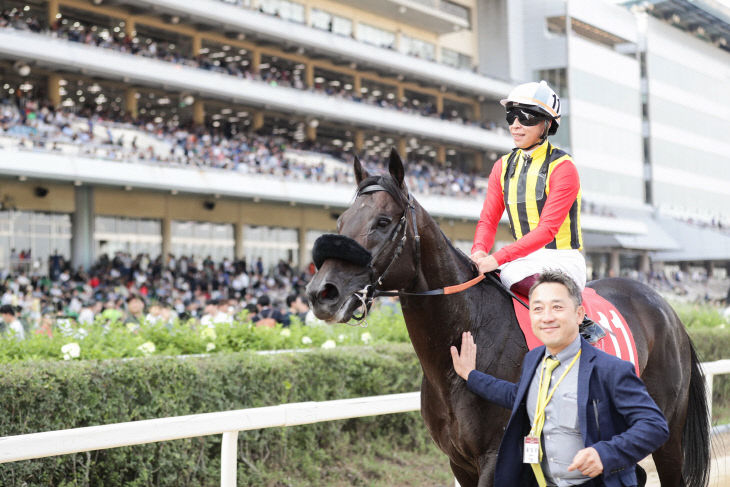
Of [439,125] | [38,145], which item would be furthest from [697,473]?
[439,125]

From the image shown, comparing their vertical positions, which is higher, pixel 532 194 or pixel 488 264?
pixel 532 194

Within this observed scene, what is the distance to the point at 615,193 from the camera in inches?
1704

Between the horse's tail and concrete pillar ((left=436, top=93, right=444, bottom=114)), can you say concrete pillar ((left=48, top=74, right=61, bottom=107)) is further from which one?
the horse's tail

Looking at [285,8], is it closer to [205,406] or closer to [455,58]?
[455,58]

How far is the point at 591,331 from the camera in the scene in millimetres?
2934

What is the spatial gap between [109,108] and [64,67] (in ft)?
14.0

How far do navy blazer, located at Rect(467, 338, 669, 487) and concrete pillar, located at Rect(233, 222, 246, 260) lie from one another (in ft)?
84.0

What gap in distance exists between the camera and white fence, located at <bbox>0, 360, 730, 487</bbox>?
114 inches

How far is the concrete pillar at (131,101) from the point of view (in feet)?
80.3

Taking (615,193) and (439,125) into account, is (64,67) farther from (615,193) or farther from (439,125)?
(615,193)

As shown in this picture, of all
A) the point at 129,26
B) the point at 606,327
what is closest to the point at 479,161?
the point at 129,26

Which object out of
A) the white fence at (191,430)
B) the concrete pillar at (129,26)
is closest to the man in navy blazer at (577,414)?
the white fence at (191,430)

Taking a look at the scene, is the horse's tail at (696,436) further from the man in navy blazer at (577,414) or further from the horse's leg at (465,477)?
the man in navy blazer at (577,414)

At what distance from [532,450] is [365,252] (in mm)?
847
